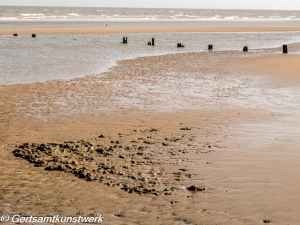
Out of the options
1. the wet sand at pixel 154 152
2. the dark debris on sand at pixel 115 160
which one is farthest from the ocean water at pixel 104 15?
the dark debris on sand at pixel 115 160

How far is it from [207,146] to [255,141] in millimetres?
973

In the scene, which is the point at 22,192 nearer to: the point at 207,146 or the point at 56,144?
the point at 56,144

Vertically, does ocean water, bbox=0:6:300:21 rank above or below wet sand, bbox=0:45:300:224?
above

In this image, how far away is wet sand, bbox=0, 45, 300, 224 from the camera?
5.41m

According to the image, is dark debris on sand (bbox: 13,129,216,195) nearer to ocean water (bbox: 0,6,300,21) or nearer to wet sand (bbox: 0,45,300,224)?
wet sand (bbox: 0,45,300,224)

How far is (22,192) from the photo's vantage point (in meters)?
5.91

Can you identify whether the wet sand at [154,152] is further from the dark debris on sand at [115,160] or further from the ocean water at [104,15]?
the ocean water at [104,15]

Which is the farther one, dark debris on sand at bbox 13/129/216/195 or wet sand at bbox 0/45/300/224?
dark debris on sand at bbox 13/129/216/195

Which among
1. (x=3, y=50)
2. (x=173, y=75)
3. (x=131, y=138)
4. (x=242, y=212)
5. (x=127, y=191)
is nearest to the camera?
(x=242, y=212)

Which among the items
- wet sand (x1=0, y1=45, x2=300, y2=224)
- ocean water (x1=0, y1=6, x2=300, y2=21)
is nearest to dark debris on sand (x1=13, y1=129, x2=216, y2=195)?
wet sand (x1=0, y1=45, x2=300, y2=224)

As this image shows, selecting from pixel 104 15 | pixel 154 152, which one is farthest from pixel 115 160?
pixel 104 15

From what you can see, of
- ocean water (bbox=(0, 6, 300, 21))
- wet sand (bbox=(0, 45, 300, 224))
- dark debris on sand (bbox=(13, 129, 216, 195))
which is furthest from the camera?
ocean water (bbox=(0, 6, 300, 21))

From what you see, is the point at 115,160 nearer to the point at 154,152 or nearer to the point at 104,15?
the point at 154,152

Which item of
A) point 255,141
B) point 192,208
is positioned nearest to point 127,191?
point 192,208
